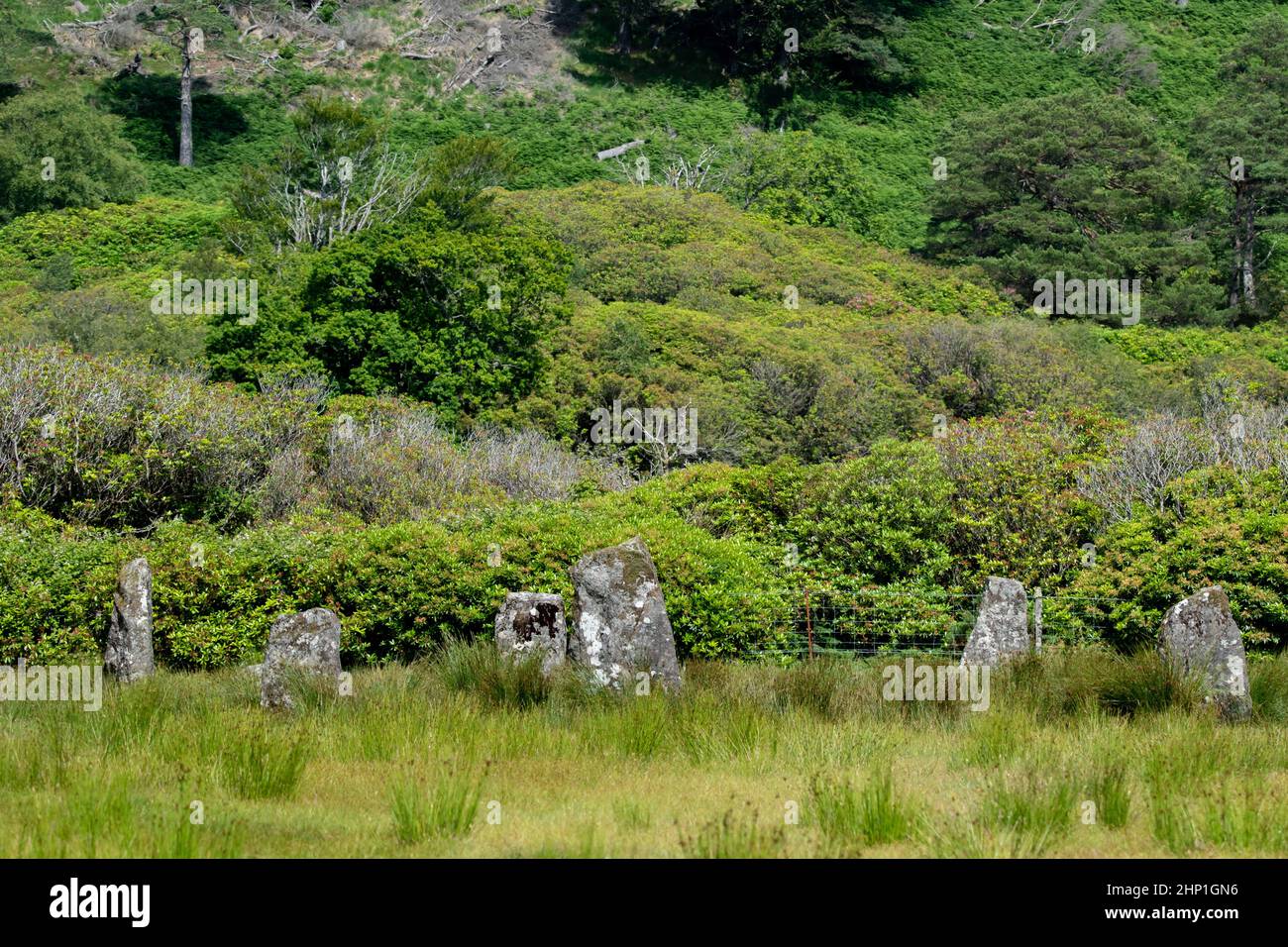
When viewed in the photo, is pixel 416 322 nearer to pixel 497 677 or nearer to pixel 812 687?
pixel 497 677

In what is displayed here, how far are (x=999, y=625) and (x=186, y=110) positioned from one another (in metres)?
49.0

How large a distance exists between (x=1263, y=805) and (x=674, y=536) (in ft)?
26.4

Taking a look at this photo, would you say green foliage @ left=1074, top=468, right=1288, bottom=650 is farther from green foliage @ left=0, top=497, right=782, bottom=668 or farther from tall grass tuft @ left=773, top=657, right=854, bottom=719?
tall grass tuft @ left=773, top=657, right=854, bottom=719

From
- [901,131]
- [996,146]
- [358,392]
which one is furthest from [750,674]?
[901,131]

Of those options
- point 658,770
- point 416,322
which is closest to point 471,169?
point 416,322

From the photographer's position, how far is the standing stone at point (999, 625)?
11.2m

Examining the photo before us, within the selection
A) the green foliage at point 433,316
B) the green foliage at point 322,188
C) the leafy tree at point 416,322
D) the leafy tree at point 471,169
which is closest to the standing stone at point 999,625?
the leafy tree at point 416,322

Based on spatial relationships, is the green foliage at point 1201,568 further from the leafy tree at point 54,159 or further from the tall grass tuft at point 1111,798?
the leafy tree at point 54,159

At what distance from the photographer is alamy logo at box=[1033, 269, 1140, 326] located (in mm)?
37969

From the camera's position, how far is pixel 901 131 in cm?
5700

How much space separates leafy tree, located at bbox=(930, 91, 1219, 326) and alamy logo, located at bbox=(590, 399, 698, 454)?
18.9 m

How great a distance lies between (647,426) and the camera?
25641 mm

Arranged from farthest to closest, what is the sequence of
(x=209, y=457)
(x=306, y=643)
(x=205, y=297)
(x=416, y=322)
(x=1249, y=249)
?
(x=1249, y=249) → (x=205, y=297) → (x=416, y=322) → (x=209, y=457) → (x=306, y=643)

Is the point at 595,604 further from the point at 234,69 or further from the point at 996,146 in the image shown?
the point at 234,69
